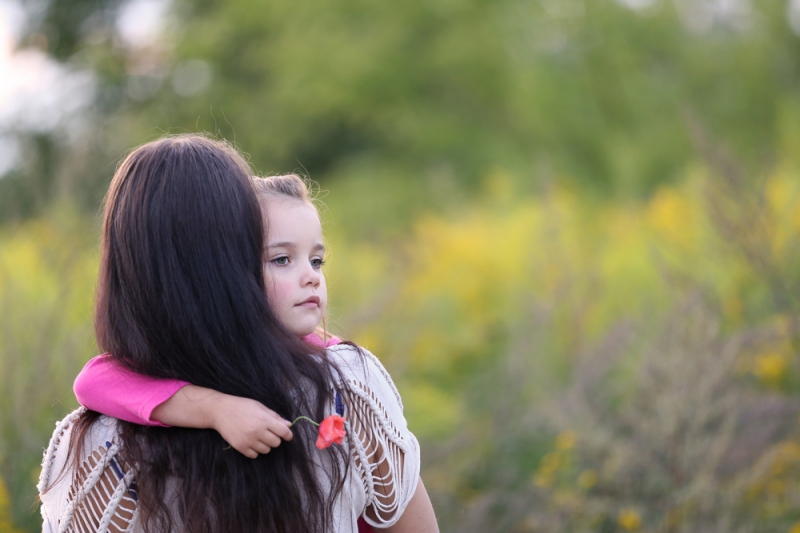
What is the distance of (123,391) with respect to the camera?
1.42 metres

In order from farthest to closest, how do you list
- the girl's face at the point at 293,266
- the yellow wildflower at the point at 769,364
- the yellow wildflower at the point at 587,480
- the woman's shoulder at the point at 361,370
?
the yellow wildflower at the point at 769,364 < the yellow wildflower at the point at 587,480 < the girl's face at the point at 293,266 < the woman's shoulder at the point at 361,370

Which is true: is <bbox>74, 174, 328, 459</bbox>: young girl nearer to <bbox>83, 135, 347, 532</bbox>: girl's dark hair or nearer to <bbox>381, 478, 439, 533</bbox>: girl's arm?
<bbox>83, 135, 347, 532</bbox>: girl's dark hair

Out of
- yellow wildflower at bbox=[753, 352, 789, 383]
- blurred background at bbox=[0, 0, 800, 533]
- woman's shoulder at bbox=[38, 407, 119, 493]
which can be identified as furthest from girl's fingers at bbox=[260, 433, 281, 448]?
yellow wildflower at bbox=[753, 352, 789, 383]

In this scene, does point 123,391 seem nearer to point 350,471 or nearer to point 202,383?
point 202,383

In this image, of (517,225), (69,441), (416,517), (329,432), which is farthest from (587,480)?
(517,225)

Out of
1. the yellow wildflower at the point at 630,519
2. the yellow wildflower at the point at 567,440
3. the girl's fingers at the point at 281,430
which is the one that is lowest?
the yellow wildflower at the point at 630,519

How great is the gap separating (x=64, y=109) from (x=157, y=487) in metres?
13.6

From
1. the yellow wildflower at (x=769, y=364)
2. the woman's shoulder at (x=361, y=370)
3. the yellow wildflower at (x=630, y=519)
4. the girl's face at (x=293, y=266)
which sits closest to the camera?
the woman's shoulder at (x=361, y=370)

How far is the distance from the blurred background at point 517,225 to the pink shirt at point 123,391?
1073 millimetres

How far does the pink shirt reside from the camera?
1.38 m

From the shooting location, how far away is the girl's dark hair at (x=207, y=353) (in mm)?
1392

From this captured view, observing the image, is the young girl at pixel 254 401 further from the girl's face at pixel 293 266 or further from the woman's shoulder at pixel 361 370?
the woman's shoulder at pixel 361 370

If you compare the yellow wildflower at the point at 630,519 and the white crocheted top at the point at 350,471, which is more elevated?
the white crocheted top at the point at 350,471

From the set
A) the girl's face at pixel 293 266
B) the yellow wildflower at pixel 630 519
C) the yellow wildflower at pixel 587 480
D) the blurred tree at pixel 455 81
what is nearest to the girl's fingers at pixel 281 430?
the girl's face at pixel 293 266
